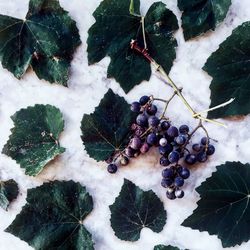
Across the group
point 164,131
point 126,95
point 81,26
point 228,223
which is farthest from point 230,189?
point 81,26

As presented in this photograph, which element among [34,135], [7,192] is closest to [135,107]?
[34,135]

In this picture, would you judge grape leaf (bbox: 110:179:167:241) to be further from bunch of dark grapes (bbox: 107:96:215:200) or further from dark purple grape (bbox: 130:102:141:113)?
dark purple grape (bbox: 130:102:141:113)

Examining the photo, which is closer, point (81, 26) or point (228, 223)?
point (228, 223)

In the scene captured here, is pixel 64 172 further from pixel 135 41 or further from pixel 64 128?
pixel 135 41

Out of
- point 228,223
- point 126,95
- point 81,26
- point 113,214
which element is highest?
point 81,26

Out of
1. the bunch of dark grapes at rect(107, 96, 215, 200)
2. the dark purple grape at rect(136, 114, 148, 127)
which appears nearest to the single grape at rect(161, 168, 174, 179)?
the bunch of dark grapes at rect(107, 96, 215, 200)

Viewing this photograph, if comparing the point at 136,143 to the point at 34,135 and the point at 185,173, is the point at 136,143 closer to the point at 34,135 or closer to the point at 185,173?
the point at 185,173
